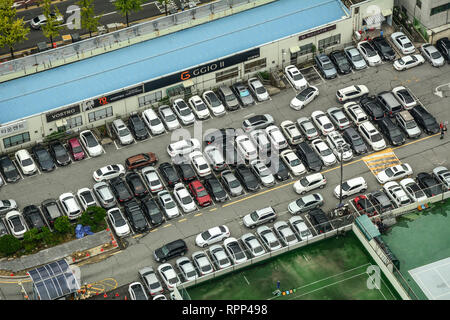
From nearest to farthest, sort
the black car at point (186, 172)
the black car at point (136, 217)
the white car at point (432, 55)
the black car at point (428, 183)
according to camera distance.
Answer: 1. the black car at point (136, 217)
2. the black car at point (428, 183)
3. the black car at point (186, 172)
4. the white car at point (432, 55)

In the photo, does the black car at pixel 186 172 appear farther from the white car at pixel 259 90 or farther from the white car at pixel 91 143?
the white car at pixel 259 90

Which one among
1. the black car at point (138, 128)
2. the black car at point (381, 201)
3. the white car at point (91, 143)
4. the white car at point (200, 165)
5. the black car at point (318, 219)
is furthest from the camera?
the black car at point (138, 128)

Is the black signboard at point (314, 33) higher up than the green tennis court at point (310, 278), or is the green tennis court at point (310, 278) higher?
the black signboard at point (314, 33)

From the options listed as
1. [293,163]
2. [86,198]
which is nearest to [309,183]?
[293,163]

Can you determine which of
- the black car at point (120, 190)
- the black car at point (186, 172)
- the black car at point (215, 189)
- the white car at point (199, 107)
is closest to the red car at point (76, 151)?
the black car at point (120, 190)

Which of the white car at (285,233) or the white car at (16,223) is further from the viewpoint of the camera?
the white car at (16,223)

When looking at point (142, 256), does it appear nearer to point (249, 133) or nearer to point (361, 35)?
point (249, 133)

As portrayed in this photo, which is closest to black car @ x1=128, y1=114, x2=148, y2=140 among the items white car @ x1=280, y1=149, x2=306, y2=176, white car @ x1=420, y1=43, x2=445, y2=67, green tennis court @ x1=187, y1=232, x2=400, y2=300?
white car @ x1=280, y1=149, x2=306, y2=176
